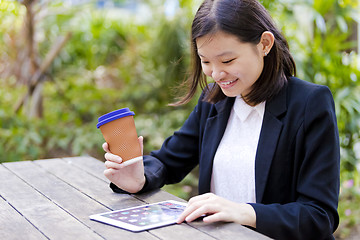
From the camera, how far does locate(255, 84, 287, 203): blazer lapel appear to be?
58.2 inches

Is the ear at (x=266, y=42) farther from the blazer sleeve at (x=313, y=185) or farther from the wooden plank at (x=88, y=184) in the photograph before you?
the wooden plank at (x=88, y=184)

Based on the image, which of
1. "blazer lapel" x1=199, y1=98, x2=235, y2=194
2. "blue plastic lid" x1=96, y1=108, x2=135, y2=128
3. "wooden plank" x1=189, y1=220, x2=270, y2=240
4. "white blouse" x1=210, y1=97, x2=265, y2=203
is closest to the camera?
"wooden plank" x1=189, y1=220, x2=270, y2=240

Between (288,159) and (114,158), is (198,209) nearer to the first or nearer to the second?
(114,158)

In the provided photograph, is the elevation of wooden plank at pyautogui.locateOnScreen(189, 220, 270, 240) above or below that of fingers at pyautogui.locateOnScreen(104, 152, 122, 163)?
below

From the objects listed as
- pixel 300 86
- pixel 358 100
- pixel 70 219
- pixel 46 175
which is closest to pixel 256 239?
pixel 70 219

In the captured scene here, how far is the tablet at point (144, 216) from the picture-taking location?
1.19 metres

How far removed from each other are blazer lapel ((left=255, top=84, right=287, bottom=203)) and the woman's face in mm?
131

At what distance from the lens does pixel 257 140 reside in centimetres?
157

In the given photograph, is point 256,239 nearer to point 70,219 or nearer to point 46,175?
point 70,219

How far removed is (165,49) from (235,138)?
2.70m

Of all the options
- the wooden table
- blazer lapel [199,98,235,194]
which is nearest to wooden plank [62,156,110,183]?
the wooden table

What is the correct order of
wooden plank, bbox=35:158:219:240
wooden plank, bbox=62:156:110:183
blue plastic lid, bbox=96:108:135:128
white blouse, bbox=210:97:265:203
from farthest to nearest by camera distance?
wooden plank, bbox=62:156:110:183 → white blouse, bbox=210:97:265:203 → wooden plank, bbox=35:158:219:240 → blue plastic lid, bbox=96:108:135:128

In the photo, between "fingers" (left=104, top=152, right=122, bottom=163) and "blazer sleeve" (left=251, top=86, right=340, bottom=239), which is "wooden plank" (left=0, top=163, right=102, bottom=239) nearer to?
"fingers" (left=104, top=152, right=122, bottom=163)

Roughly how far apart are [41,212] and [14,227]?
0.13m
